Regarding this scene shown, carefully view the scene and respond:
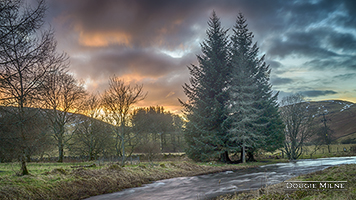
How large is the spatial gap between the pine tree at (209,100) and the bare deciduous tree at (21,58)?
20160mm

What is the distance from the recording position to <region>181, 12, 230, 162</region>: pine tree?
26750 millimetres

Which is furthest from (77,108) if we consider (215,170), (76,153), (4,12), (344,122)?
(344,122)

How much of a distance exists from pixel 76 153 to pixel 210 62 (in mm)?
27067

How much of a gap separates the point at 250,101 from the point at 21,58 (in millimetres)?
25562

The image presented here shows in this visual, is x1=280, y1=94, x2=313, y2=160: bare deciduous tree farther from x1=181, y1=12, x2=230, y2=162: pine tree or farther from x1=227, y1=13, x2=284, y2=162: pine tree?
x1=181, y1=12, x2=230, y2=162: pine tree

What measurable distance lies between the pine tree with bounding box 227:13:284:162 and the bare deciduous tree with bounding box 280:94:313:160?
4034 mm

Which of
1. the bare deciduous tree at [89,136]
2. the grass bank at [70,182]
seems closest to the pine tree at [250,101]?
the grass bank at [70,182]

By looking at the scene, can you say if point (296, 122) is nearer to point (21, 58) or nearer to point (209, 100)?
point (209, 100)

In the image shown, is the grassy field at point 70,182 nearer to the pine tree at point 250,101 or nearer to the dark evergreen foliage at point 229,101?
the dark evergreen foliage at point 229,101

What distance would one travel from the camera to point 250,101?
27391mm

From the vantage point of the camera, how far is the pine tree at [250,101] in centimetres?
2656

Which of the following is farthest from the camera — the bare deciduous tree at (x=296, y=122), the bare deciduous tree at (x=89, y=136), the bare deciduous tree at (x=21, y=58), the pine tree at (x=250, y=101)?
the bare deciduous tree at (x=296, y=122)

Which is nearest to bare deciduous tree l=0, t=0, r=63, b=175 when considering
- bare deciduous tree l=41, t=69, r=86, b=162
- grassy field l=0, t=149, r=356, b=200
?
grassy field l=0, t=149, r=356, b=200

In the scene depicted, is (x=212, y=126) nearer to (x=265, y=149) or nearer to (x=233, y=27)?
(x=265, y=149)
